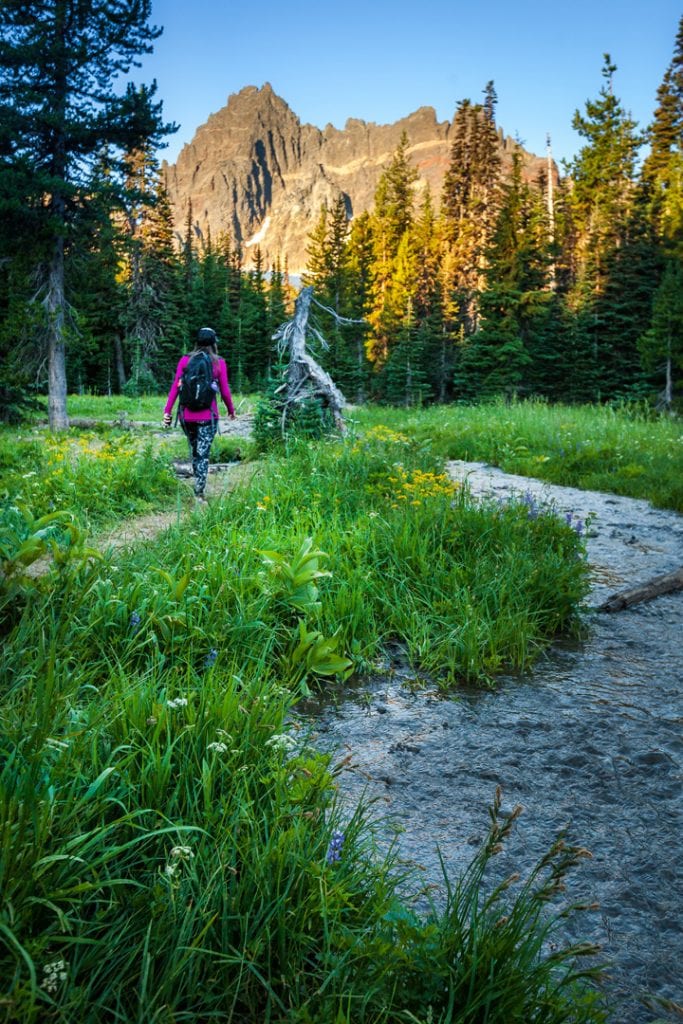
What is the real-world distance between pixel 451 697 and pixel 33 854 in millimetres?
2556

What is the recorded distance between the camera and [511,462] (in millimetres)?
11172

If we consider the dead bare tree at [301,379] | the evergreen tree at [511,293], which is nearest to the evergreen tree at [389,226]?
the evergreen tree at [511,293]

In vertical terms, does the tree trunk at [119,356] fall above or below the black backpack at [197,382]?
above

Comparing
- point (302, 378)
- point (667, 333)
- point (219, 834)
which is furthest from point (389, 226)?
point (219, 834)

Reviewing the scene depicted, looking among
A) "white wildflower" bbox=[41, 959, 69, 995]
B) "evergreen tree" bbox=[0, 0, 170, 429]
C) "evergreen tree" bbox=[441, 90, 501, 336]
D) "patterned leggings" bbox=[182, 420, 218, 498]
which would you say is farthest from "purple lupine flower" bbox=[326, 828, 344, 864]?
"evergreen tree" bbox=[441, 90, 501, 336]

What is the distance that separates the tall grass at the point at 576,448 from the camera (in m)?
9.68

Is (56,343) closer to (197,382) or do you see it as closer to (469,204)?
(197,382)

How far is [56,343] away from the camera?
19297 millimetres

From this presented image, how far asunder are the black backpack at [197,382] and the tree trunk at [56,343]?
11.5 meters

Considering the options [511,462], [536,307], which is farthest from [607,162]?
[511,462]

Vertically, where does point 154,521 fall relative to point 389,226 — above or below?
below

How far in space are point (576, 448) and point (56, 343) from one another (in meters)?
15.8

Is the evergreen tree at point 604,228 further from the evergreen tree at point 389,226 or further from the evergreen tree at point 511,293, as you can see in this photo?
the evergreen tree at point 389,226

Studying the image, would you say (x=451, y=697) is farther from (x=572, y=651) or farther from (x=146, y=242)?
(x=146, y=242)
